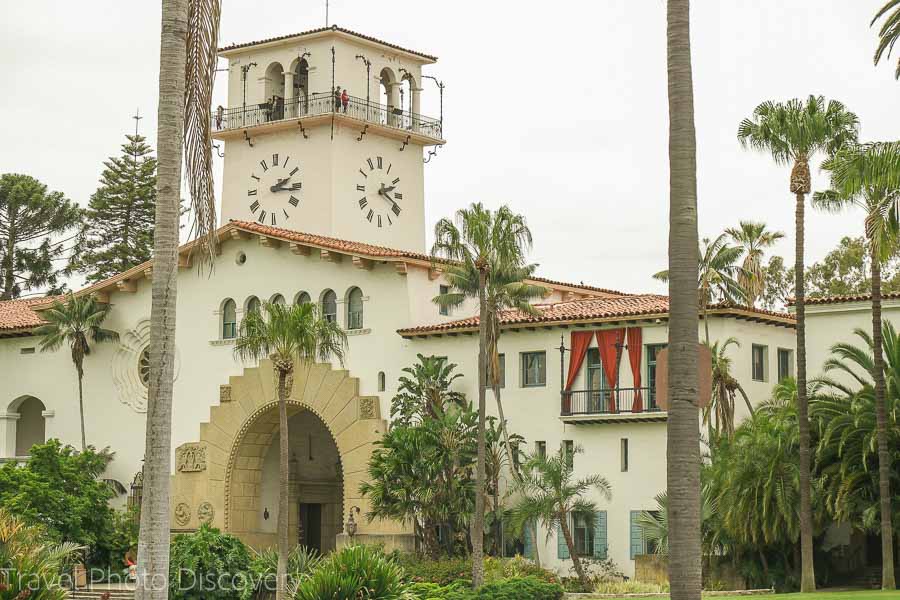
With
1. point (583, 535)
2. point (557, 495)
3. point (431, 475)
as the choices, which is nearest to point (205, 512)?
point (431, 475)

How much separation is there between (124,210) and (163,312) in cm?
6954

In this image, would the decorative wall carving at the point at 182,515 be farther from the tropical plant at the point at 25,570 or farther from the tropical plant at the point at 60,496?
the tropical plant at the point at 25,570

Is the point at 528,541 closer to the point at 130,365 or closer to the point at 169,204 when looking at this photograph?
the point at 130,365

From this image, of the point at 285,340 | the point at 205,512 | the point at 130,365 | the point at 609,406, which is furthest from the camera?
the point at 130,365

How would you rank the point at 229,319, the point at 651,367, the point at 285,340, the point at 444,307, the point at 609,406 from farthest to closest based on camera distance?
1. the point at 229,319
2. the point at 444,307
3. the point at 609,406
4. the point at 651,367
5. the point at 285,340

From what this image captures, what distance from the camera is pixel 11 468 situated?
46031 mm

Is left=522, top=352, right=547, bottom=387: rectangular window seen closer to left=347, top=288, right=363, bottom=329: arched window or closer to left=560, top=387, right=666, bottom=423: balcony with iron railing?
left=560, top=387, right=666, bottom=423: balcony with iron railing

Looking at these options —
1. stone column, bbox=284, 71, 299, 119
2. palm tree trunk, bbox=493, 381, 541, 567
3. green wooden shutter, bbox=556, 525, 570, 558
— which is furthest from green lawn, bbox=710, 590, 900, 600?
stone column, bbox=284, 71, 299, 119

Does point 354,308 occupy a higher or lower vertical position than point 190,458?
higher

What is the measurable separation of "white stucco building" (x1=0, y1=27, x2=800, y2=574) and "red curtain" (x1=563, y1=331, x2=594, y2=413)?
0.07 m

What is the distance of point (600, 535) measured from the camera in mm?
45156

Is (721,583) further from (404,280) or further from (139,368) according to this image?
(139,368)

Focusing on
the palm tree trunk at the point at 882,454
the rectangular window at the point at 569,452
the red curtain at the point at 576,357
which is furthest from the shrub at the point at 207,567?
the palm tree trunk at the point at 882,454

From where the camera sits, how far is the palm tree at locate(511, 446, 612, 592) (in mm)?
43906
